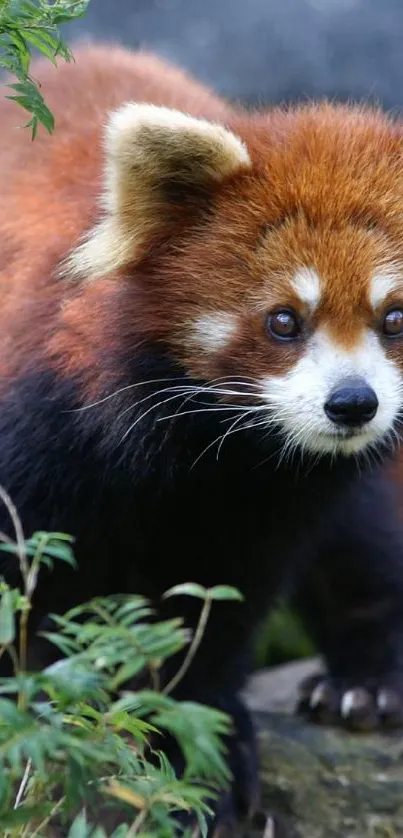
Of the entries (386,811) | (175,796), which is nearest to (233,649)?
(386,811)

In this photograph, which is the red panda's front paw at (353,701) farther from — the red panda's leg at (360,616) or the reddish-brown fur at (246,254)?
the reddish-brown fur at (246,254)

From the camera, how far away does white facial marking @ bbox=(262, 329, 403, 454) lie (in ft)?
9.87

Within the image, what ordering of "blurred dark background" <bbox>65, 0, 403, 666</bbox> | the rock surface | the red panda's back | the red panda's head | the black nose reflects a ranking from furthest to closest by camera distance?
1. "blurred dark background" <bbox>65, 0, 403, 666</bbox>
2. the rock surface
3. the red panda's back
4. the red panda's head
5. the black nose

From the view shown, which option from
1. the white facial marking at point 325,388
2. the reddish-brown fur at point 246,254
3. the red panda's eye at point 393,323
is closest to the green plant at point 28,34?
the reddish-brown fur at point 246,254

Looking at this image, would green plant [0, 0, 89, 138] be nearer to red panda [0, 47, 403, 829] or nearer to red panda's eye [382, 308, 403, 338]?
red panda [0, 47, 403, 829]

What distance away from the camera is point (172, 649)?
A: 1.92m

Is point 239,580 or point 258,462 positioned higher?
point 258,462

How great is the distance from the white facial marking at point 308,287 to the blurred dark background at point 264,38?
3.86 m

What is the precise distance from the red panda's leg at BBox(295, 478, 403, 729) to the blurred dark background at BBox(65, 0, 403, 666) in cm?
286

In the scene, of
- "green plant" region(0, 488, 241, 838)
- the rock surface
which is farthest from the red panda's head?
the rock surface

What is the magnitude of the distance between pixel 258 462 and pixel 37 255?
843mm

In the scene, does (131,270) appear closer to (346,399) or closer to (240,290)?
(240,290)

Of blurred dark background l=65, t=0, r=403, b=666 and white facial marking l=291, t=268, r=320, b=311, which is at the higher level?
blurred dark background l=65, t=0, r=403, b=666

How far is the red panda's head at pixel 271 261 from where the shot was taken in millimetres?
3070
